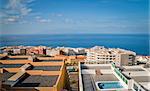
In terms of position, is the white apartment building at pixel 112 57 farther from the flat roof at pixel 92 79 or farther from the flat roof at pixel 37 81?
the flat roof at pixel 37 81

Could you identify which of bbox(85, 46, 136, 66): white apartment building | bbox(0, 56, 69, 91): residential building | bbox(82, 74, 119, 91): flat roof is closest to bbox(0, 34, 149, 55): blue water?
bbox(85, 46, 136, 66): white apartment building

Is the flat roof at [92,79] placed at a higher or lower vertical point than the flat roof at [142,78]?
lower

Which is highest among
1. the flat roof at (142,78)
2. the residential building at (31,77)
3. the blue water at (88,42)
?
the residential building at (31,77)

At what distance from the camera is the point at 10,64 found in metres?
4.45

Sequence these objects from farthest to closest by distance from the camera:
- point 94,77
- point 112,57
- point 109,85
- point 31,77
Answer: point 112,57, point 94,77, point 31,77, point 109,85

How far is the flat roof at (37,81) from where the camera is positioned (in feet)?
9.95

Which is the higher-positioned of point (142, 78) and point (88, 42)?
point (142, 78)

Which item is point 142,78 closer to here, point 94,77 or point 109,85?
point 109,85

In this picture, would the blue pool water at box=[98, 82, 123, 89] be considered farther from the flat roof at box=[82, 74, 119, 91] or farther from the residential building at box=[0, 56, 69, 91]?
the residential building at box=[0, 56, 69, 91]

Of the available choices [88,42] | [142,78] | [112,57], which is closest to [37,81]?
[142,78]

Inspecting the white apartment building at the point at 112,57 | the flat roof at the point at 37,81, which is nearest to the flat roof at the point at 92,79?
the flat roof at the point at 37,81

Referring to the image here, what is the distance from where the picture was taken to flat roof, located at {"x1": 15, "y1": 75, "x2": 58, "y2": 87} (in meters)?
3.03

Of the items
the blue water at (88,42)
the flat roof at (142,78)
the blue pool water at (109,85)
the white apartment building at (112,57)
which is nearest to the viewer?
the blue pool water at (109,85)

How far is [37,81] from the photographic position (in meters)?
3.27
